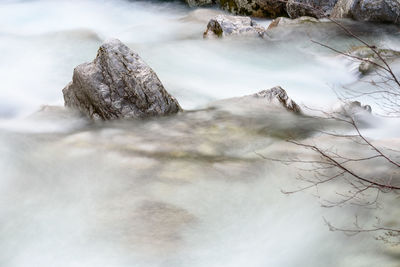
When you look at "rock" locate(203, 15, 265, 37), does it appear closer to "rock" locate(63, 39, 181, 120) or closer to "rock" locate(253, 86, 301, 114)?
"rock" locate(253, 86, 301, 114)

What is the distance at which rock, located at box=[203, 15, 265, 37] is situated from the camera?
11.4 meters

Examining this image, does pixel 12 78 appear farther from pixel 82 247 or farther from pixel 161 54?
pixel 82 247

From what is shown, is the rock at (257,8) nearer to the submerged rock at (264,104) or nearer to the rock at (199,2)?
the rock at (199,2)

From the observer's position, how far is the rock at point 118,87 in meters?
6.82

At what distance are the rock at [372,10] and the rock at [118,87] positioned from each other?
6.58 metres

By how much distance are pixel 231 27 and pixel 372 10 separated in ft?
10.6

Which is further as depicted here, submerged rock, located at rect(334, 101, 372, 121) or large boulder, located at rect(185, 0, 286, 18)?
large boulder, located at rect(185, 0, 286, 18)

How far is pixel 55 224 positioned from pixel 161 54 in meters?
6.66

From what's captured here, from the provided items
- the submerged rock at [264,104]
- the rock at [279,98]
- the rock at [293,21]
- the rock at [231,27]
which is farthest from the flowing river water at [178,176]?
the rock at [293,21]

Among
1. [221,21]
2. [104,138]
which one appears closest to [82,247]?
[104,138]

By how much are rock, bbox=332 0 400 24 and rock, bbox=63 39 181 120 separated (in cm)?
658

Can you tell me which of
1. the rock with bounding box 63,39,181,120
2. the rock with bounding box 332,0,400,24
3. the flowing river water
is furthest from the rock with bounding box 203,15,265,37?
the rock with bounding box 63,39,181,120

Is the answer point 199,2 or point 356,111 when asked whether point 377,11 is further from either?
point 199,2

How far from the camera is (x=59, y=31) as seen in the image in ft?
40.5
